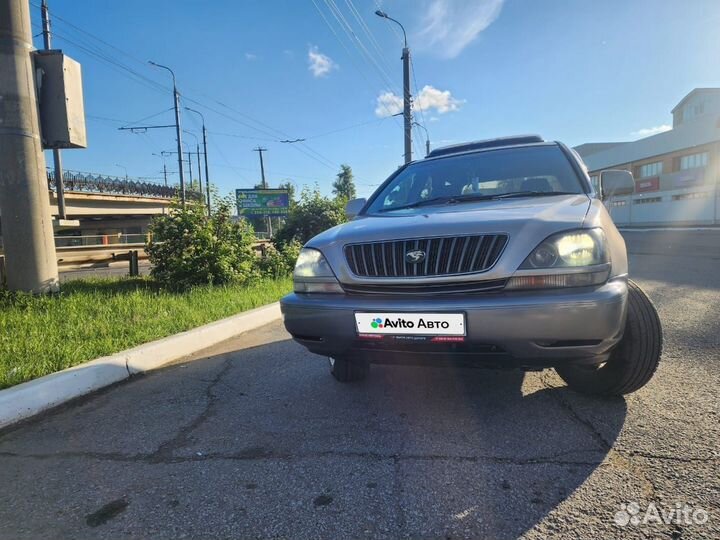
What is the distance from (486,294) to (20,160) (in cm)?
555

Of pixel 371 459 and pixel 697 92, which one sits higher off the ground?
pixel 697 92

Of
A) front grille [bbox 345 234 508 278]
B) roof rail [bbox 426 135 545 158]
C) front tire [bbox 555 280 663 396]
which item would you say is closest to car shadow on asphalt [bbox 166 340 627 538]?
front tire [bbox 555 280 663 396]


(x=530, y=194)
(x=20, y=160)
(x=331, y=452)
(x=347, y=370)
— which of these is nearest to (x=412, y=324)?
(x=331, y=452)

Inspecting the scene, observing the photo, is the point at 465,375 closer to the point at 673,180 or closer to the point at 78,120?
the point at 78,120

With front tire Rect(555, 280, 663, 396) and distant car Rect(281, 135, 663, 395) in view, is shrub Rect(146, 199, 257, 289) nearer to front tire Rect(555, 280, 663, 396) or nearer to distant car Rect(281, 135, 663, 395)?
distant car Rect(281, 135, 663, 395)

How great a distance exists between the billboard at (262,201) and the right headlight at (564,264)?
2303 centimetres

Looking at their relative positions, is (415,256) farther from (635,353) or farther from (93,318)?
(93,318)

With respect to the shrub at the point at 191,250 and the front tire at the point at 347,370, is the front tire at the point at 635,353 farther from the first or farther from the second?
the shrub at the point at 191,250

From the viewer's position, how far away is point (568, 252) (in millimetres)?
2061

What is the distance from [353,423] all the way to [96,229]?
53.6 m

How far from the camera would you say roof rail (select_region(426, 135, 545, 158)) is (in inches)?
157

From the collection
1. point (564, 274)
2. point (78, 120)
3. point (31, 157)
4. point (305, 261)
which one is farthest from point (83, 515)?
point (78, 120)

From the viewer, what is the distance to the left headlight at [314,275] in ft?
8.09

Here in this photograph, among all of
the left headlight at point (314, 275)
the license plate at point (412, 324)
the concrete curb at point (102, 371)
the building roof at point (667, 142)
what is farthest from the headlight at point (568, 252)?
the building roof at point (667, 142)
